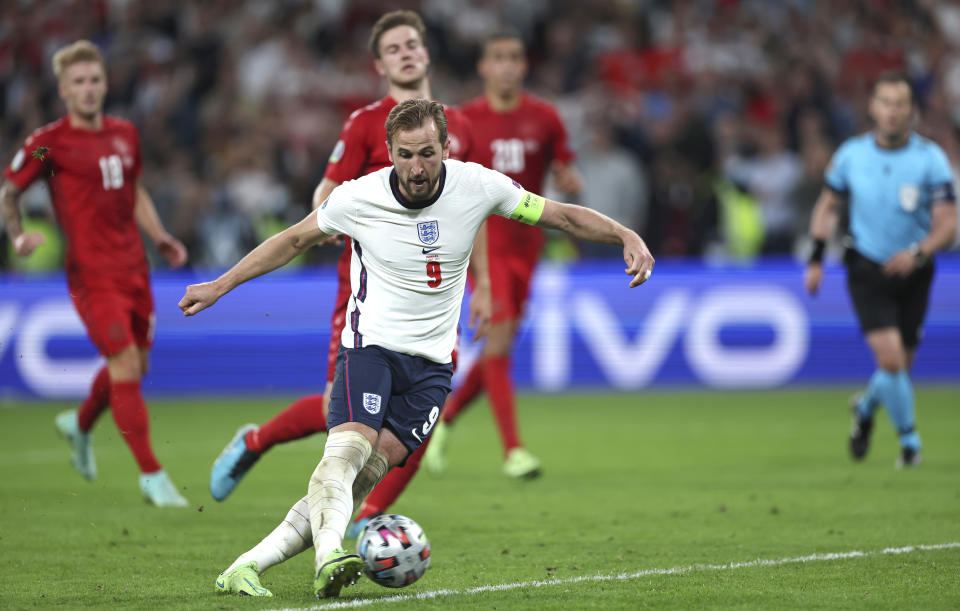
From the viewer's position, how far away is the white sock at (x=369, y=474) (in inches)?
224

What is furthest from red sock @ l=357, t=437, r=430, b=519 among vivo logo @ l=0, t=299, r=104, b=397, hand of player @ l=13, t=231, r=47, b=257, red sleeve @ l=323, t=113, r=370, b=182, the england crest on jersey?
vivo logo @ l=0, t=299, r=104, b=397

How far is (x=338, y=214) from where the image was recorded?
570cm

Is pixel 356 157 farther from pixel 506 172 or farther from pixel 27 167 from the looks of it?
pixel 506 172

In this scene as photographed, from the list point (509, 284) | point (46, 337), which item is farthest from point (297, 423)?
point (46, 337)

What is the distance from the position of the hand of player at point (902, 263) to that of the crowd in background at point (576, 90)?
6675mm

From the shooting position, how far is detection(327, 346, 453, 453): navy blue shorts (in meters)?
5.67

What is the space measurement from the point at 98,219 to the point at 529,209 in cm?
391

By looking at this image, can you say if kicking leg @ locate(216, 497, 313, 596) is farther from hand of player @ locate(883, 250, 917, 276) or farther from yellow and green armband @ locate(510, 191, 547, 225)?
hand of player @ locate(883, 250, 917, 276)

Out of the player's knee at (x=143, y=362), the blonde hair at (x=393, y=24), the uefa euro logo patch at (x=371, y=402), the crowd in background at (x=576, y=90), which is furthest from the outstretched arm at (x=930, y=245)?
the crowd in background at (x=576, y=90)

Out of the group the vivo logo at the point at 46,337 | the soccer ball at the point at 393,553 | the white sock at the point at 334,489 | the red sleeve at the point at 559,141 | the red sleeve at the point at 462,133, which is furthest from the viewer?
the vivo logo at the point at 46,337

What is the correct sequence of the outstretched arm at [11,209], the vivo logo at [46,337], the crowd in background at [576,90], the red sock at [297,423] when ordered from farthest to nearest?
the crowd in background at [576,90] < the vivo logo at [46,337] < the outstretched arm at [11,209] < the red sock at [297,423]

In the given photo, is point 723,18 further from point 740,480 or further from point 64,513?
point 64,513

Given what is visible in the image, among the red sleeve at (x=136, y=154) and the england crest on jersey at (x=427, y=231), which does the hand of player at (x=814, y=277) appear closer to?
the red sleeve at (x=136, y=154)

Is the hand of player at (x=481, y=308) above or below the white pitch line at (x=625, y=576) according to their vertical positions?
above
